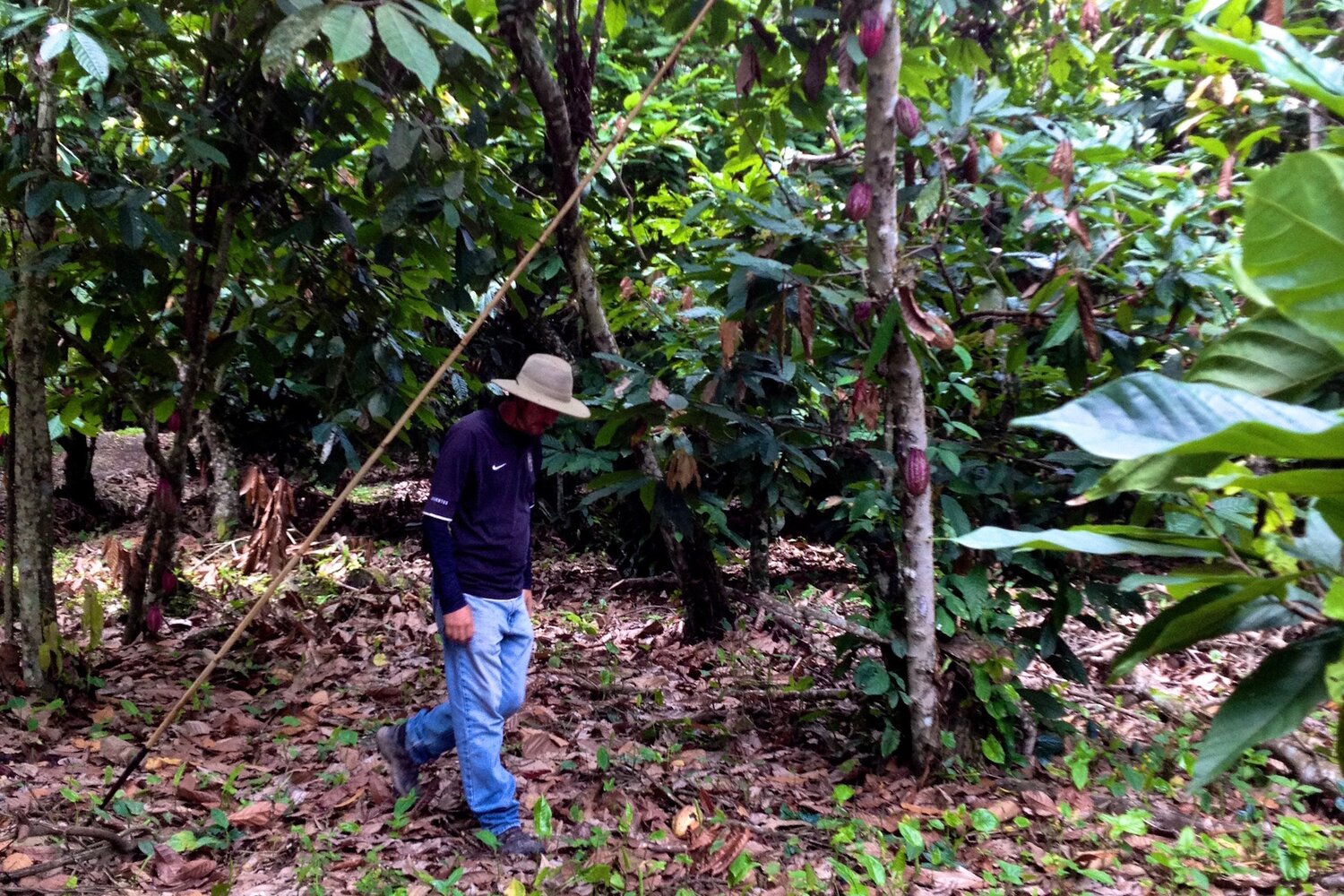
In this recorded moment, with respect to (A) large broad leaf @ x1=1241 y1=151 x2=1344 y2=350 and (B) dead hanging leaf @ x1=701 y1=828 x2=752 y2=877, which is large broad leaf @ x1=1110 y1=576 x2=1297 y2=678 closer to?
(A) large broad leaf @ x1=1241 y1=151 x2=1344 y2=350

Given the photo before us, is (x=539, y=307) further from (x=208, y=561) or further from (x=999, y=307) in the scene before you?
(x=999, y=307)

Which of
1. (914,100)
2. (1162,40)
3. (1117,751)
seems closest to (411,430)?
(914,100)

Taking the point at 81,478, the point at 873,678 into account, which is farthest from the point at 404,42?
the point at 81,478

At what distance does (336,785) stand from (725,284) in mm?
2312

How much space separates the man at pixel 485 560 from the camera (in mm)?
2758

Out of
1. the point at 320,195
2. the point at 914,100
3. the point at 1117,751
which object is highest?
the point at 914,100

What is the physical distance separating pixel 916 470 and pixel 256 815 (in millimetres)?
2475

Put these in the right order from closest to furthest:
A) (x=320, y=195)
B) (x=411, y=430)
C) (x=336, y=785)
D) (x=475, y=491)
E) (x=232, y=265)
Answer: (x=475, y=491), (x=336, y=785), (x=320, y=195), (x=232, y=265), (x=411, y=430)

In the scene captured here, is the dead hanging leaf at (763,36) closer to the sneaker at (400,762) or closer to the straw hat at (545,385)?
the straw hat at (545,385)

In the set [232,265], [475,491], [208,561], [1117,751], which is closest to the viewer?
[475,491]

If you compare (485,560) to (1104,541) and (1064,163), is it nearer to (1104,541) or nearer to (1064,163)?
(1064,163)

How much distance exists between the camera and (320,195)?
3.70 metres

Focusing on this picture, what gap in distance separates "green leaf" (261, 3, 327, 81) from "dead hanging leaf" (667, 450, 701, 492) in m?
1.80

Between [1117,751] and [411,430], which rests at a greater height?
[411,430]
